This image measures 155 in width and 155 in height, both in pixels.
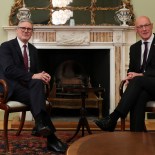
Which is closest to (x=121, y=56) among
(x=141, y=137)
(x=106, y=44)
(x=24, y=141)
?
(x=106, y=44)

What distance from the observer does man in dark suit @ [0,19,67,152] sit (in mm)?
2600

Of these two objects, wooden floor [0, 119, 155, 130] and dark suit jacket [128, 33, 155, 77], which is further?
wooden floor [0, 119, 155, 130]

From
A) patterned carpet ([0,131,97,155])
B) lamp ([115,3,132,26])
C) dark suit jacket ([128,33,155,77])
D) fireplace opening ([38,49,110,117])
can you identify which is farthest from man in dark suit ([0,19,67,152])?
lamp ([115,3,132,26])

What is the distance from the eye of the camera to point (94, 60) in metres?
4.49

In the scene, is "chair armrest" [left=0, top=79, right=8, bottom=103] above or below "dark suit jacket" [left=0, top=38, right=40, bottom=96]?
below

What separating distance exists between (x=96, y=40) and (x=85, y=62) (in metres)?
0.50

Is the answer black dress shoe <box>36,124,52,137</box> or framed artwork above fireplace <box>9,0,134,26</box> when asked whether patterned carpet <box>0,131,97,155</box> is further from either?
framed artwork above fireplace <box>9,0,134,26</box>

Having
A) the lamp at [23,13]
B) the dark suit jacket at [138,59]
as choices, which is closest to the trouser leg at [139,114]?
the dark suit jacket at [138,59]

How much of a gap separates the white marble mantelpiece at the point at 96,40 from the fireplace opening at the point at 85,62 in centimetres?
20

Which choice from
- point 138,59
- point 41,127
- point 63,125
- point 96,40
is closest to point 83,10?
point 96,40

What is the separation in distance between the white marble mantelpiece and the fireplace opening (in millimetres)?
202

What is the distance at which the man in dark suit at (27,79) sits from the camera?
8.53 feet

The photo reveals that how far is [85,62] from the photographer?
4492 millimetres

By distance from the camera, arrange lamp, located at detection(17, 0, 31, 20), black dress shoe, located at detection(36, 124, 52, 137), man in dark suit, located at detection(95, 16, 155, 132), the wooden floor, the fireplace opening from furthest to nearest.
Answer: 1. the fireplace opening
2. lamp, located at detection(17, 0, 31, 20)
3. the wooden floor
4. man in dark suit, located at detection(95, 16, 155, 132)
5. black dress shoe, located at detection(36, 124, 52, 137)
